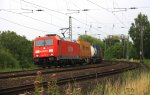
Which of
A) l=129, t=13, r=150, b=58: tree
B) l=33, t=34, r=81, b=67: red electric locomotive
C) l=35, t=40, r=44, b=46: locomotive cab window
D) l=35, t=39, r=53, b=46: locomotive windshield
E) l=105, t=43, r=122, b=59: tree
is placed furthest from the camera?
l=105, t=43, r=122, b=59: tree

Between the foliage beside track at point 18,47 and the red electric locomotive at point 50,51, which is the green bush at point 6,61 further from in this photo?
the red electric locomotive at point 50,51

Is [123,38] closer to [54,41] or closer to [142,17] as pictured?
[142,17]

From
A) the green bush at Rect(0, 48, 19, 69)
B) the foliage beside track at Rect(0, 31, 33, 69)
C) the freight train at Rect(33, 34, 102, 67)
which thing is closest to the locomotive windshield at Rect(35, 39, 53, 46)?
the freight train at Rect(33, 34, 102, 67)

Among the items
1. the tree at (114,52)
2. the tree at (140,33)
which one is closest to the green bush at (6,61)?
the tree at (140,33)

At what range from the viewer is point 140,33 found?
109 meters

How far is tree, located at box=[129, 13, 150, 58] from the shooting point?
342ft

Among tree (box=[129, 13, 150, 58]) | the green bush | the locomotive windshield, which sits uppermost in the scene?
tree (box=[129, 13, 150, 58])

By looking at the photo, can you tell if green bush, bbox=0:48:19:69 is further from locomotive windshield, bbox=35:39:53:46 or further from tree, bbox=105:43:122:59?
tree, bbox=105:43:122:59

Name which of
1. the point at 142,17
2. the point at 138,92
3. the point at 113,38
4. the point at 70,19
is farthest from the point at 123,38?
the point at 138,92

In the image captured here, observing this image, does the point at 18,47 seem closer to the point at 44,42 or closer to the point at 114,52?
the point at 44,42

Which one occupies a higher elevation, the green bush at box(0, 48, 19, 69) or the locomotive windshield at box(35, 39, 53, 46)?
the locomotive windshield at box(35, 39, 53, 46)

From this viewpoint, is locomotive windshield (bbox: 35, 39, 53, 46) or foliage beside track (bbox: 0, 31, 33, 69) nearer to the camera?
locomotive windshield (bbox: 35, 39, 53, 46)

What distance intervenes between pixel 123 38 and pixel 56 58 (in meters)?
110

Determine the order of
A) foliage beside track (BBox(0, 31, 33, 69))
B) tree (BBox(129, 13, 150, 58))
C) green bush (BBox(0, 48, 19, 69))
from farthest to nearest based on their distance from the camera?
1. tree (BBox(129, 13, 150, 58))
2. foliage beside track (BBox(0, 31, 33, 69))
3. green bush (BBox(0, 48, 19, 69))
